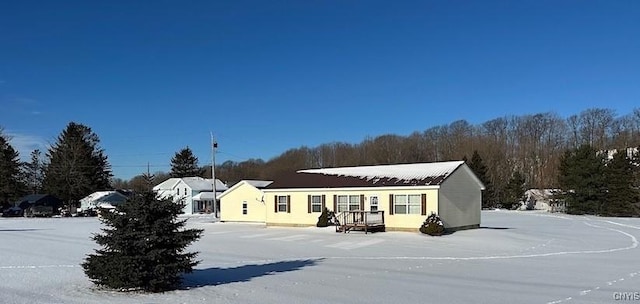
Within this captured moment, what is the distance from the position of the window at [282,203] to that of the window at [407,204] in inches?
319

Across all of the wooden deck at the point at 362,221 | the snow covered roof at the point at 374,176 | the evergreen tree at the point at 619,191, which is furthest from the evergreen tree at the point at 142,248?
the evergreen tree at the point at 619,191

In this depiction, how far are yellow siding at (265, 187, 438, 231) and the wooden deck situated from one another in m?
0.53

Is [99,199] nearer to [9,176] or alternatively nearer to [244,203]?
[9,176]

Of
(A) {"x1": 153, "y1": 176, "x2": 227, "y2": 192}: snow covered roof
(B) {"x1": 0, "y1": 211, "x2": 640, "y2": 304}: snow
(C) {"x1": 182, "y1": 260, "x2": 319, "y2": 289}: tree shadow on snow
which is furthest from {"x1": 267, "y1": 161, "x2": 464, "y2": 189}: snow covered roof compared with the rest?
(A) {"x1": 153, "y1": 176, "x2": 227, "y2": 192}: snow covered roof

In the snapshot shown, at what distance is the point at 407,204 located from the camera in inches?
1185

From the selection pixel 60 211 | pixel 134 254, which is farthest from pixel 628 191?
pixel 60 211

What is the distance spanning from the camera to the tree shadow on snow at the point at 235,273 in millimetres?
13208

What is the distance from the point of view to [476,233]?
94.1 ft

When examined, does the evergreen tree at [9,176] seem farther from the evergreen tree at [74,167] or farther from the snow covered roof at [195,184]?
the snow covered roof at [195,184]

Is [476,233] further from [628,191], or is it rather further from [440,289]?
[628,191]

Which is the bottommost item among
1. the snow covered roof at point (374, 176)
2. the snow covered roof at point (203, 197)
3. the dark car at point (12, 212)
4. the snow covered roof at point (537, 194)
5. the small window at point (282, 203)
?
the dark car at point (12, 212)

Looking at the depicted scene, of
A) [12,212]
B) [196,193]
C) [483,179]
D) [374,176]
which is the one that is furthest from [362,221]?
[12,212]

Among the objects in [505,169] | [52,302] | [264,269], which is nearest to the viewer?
[52,302]

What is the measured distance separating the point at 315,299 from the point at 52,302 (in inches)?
195
